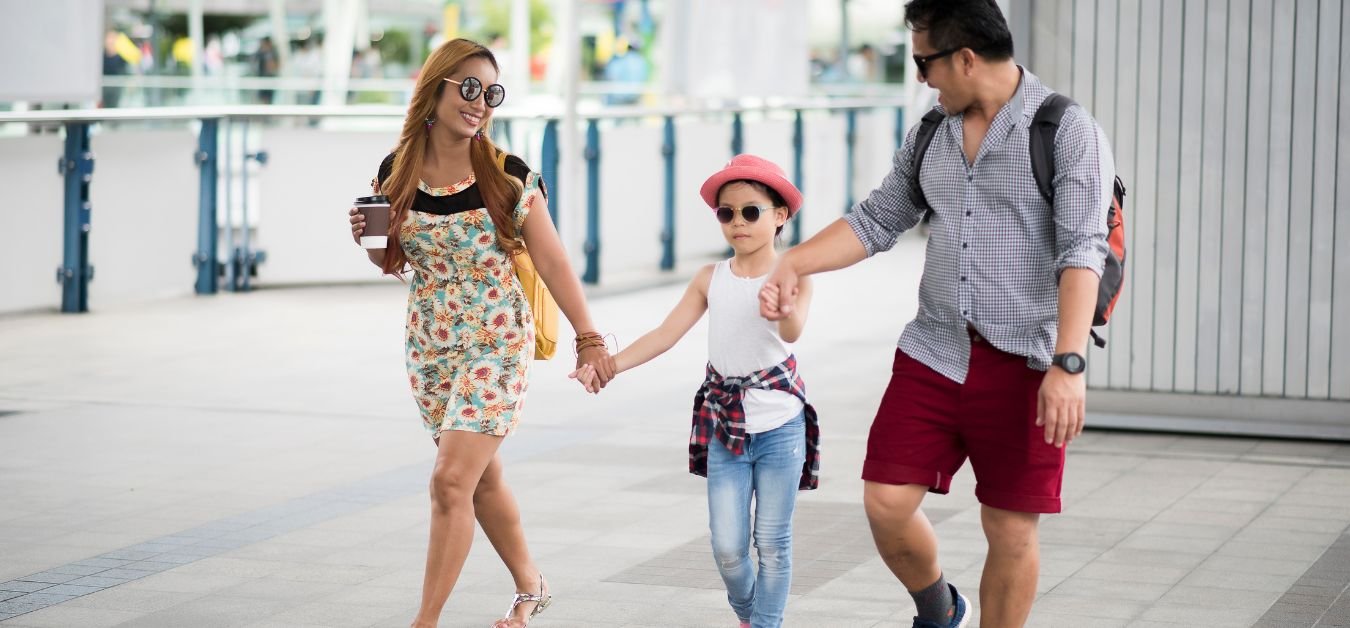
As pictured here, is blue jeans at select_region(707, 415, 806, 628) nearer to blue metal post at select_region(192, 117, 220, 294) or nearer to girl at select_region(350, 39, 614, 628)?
girl at select_region(350, 39, 614, 628)

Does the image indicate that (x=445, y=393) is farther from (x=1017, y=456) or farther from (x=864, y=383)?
(x=864, y=383)

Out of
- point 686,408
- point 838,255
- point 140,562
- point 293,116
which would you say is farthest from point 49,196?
point 838,255

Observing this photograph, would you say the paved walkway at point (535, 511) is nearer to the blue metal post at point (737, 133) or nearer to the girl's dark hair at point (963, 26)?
the girl's dark hair at point (963, 26)

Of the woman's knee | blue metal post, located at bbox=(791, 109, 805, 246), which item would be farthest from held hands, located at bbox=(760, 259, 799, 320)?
blue metal post, located at bbox=(791, 109, 805, 246)

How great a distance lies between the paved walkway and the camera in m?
5.46

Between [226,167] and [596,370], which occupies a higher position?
[226,167]

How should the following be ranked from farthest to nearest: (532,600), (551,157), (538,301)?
1. (551,157)
2. (532,600)
3. (538,301)

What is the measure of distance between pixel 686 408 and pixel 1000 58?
206 inches

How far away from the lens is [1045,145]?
162 inches

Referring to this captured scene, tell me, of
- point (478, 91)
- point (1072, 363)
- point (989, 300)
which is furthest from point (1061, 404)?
point (478, 91)

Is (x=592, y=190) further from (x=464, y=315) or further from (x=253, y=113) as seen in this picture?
(x=464, y=315)

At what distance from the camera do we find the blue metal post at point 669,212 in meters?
16.0

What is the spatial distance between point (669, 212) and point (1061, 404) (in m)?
12.2

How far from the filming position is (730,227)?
181 inches
